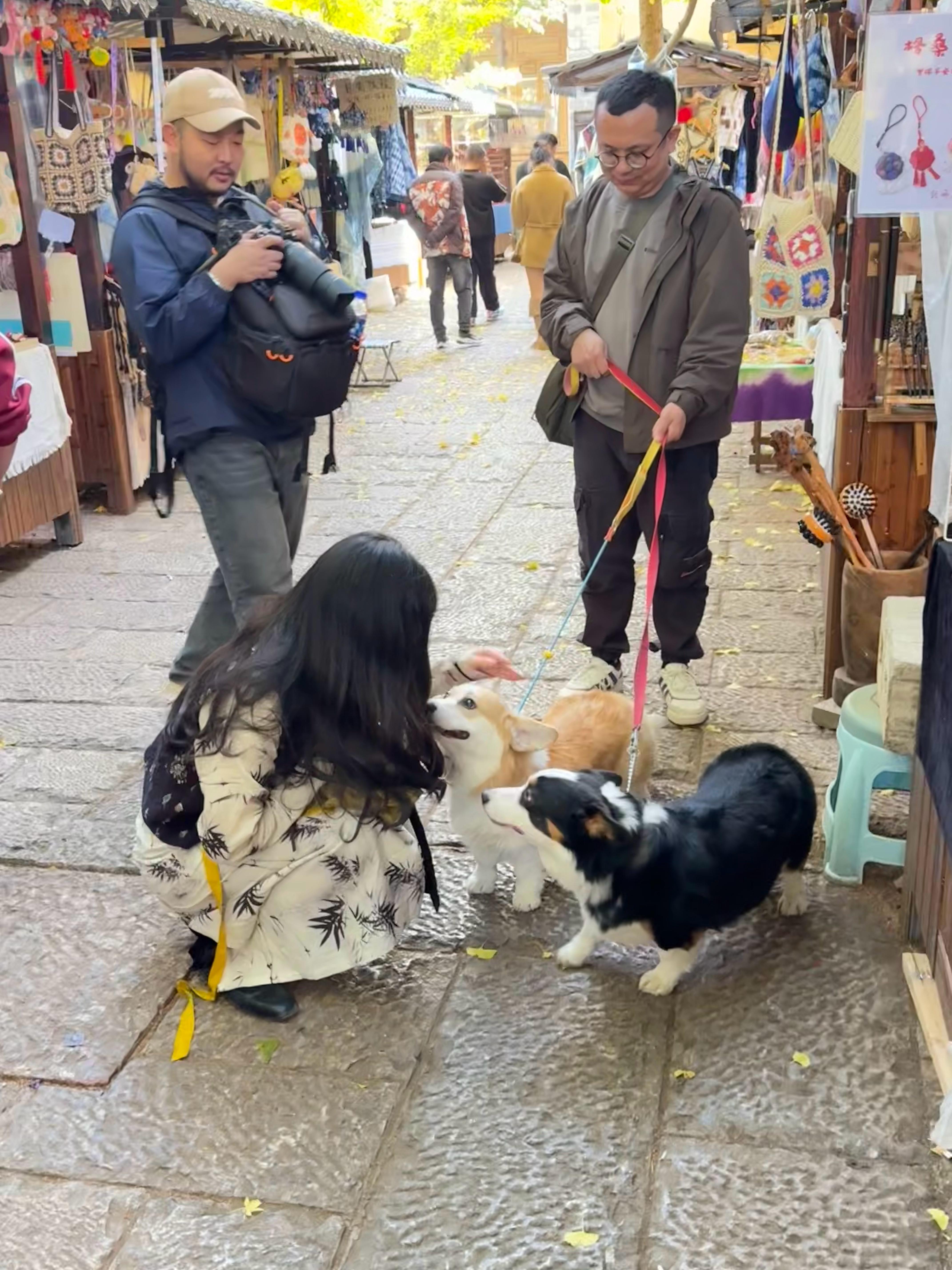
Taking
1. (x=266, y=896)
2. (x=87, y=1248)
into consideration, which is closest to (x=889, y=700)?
(x=266, y=896)

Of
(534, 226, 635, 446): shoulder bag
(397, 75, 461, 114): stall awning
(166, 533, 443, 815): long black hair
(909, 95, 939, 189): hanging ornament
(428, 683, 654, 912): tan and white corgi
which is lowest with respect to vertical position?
(428, 683, 654, 912): tan and white corgi

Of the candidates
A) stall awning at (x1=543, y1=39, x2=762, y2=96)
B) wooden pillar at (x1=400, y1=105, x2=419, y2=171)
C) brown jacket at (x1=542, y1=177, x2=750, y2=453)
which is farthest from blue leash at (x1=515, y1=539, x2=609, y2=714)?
wooden pillar at (x1=400, y1=105, x2=419, y2=171)

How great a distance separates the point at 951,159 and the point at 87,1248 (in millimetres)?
2793

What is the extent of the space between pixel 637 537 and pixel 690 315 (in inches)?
31.4

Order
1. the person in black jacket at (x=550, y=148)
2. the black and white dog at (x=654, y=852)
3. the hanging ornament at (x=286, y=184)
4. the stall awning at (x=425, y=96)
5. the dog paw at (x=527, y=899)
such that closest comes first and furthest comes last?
1. the black and white dog at (x=654, y=852)
2. the dog paw at (x=527, y=899)
3. the hanging ornament at (x=286, y=184)
4. the person in black jacket at (x=550, y=148)
5. the stall awning at (x=425, y=96)

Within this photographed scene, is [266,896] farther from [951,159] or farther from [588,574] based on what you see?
[951,159]

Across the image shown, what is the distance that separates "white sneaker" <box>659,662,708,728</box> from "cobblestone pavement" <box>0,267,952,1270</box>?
0.06m

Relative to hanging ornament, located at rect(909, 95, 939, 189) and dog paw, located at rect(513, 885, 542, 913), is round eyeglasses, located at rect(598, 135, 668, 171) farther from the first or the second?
dog paw, located at rect(513, 885, 542, 913)

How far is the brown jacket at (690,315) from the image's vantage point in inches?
148

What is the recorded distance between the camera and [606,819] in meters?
2.66

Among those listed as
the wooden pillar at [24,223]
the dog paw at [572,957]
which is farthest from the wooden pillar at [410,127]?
the dog paw at [572,957]

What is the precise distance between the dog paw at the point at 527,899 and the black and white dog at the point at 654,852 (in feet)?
0.86

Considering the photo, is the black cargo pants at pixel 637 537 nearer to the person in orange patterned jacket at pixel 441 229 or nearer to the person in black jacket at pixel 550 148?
the person in orange patterned jacket at pixel 441 229

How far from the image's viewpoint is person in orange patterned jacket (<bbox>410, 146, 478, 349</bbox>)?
12.6 meters
